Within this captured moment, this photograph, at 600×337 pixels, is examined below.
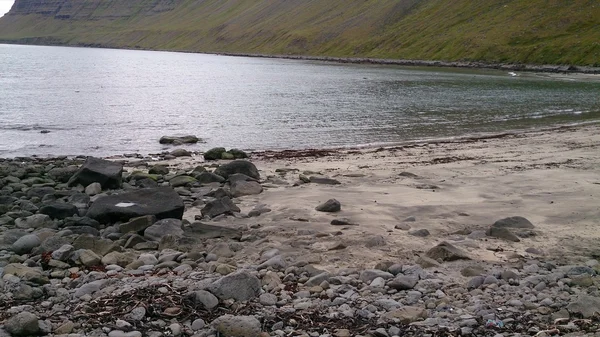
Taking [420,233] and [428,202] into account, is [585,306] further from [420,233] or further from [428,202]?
[428,202]

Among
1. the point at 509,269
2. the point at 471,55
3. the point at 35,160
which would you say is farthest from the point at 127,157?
the point at 471,55

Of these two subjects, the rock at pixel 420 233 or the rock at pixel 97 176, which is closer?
the rock at pixel 420 233

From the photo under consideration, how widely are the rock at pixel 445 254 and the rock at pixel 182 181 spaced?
11.4 meters

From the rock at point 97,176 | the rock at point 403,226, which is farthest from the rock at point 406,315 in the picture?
the rock at point 97,176

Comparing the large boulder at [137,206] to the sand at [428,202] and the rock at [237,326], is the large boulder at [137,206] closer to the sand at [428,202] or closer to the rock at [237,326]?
the sand at [428,202]

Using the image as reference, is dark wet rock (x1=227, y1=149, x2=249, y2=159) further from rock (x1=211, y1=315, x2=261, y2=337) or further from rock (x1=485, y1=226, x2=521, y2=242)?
rock (x1=211, y1=315, x2=261, y2=337)

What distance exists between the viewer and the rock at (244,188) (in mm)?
18906

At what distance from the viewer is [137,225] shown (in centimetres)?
1427

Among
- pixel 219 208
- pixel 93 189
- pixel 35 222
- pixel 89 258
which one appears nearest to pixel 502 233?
pixel 219 208

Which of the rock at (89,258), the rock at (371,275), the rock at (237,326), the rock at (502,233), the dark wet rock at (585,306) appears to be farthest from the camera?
the rock at (502,233)

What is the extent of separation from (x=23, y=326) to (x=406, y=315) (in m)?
5.71

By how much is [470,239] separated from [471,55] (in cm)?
13260

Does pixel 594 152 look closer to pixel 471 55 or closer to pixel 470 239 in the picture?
pixel 470 239

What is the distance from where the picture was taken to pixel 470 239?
13.1 m
